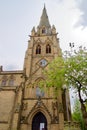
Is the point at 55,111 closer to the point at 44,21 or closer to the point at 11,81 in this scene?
the point at 11,81

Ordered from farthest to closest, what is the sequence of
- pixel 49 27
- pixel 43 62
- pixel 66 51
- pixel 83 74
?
1. pixel 49 27
2. pixel 43 62
3. pixel 66 51
4. pixel 83 74

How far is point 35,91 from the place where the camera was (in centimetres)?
3291

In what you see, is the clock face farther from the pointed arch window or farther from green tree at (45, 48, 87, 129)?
green tree at (45, 48, 87, 129)

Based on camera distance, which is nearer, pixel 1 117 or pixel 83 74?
pixel 83 74

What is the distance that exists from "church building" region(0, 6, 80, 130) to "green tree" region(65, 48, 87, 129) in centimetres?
805

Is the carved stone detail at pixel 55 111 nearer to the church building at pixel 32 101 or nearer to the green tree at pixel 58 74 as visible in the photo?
the church building at pixel 32 101

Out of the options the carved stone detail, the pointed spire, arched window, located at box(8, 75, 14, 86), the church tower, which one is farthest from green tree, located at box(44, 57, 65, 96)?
the pointed spire

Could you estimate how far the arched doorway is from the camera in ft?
98.7

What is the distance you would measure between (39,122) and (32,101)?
4.24 metres

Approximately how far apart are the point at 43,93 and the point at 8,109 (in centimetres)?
747

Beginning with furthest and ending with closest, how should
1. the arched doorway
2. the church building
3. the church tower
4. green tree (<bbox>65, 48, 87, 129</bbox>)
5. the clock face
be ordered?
the clock face, the arched doorway, the church tower, the church building, green tree (<bbox>65, 48, 87, 129</bbox>)

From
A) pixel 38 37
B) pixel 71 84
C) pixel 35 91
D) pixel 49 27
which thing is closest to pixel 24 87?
pixel 35 91

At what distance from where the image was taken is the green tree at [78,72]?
2048cm

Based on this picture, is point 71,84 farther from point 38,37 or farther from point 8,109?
point 38,37
